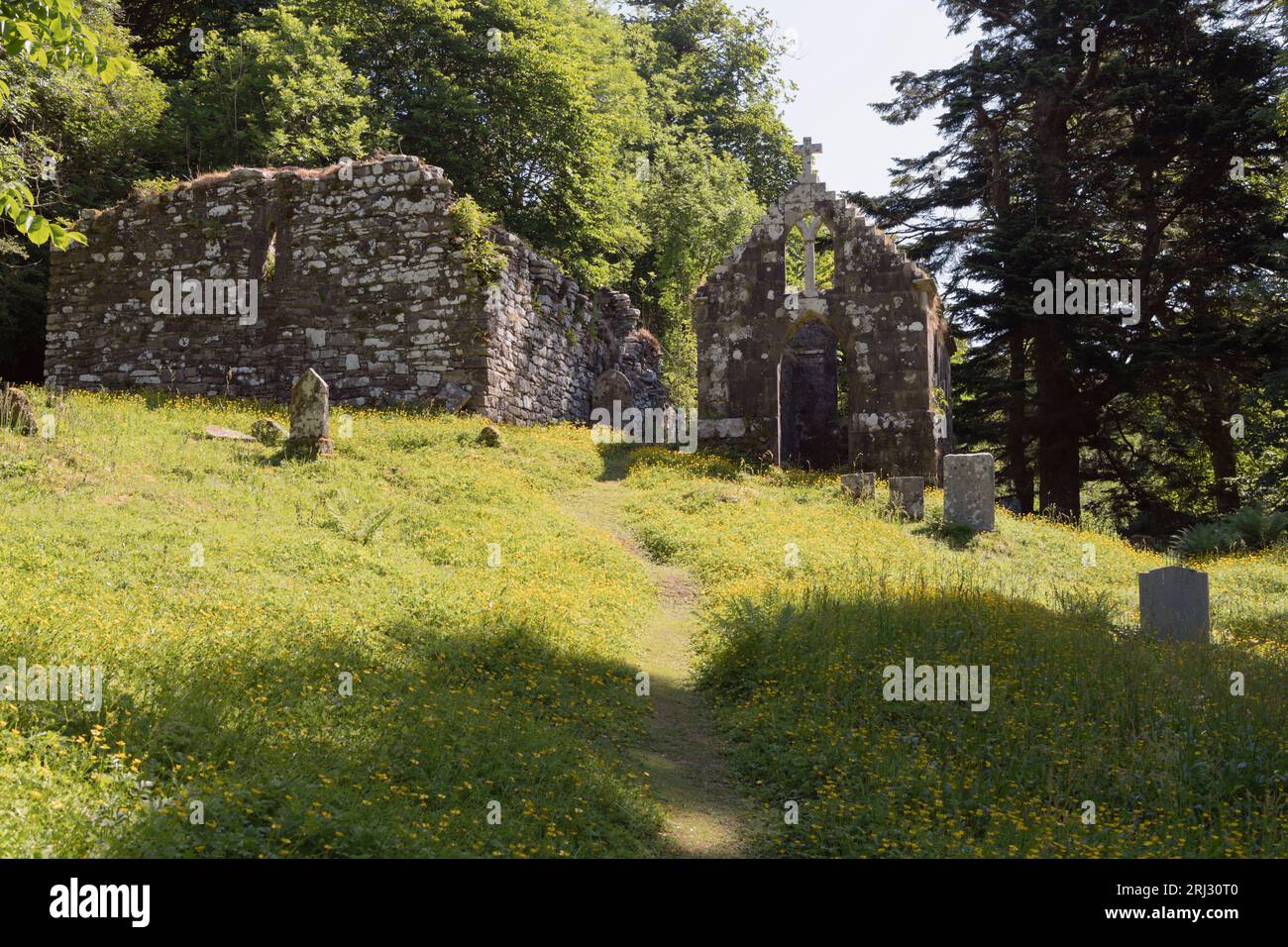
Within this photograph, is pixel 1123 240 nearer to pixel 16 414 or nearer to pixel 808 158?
pixel 808 158

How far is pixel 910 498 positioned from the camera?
16328 millimetres

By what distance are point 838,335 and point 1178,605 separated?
1140 centimetres

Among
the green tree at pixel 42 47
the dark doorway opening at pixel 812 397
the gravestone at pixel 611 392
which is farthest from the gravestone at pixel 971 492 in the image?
the green tree at pixel 42 47

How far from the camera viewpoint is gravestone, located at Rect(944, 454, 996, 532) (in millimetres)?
15703

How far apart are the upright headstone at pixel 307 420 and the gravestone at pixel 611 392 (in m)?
10.6

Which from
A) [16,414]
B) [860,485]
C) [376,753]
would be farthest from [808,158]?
[376,753]

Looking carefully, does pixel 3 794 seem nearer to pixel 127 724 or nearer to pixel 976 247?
pixel 127 724

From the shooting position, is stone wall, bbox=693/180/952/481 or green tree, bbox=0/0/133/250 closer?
green tree, bbox=0/0/133/250

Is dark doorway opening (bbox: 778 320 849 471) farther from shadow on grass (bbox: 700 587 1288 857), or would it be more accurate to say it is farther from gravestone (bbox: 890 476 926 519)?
shadow on grass (bbox: 700 587 1288 857)

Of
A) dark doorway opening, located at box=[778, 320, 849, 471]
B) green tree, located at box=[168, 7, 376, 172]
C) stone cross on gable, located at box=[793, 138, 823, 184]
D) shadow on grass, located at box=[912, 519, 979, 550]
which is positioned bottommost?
shadow on grass, located at box=[912, 519, 979, 550]

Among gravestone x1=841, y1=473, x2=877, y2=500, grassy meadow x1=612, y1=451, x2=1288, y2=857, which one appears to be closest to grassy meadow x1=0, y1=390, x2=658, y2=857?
grassy meadow x1=612, y1=451, x2=1288, y2=857

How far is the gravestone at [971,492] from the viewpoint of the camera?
15.7m

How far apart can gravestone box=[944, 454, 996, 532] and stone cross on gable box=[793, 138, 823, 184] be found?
326 inches

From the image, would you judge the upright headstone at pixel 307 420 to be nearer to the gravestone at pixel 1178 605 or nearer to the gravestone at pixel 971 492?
the gravestone at pixel 971 492
